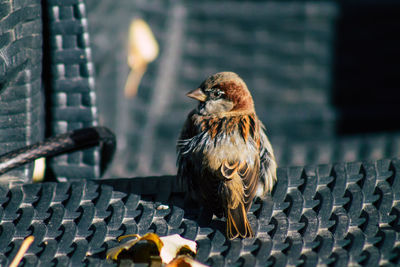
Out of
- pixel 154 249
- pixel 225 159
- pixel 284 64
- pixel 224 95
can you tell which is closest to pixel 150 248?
pixel 154 249

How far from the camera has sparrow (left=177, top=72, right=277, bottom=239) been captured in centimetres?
159

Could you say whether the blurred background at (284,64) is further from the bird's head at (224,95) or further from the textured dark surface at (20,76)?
the textured dark surface at (20,76)

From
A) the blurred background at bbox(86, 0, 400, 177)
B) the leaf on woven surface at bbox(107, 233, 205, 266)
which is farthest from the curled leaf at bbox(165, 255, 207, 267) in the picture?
the blurred background at bbox(86, 0, 400, 177)

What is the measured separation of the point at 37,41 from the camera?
1632 mm

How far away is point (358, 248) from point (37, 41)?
3.47ft

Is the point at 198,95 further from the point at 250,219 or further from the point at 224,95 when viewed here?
the point at 250,219

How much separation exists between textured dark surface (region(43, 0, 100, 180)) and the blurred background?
131cm

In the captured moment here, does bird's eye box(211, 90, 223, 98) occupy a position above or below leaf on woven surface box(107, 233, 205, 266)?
above

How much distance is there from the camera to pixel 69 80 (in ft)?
5.80

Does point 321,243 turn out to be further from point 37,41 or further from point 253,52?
point 253,52

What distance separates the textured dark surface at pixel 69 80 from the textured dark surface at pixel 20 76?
0.08 meters

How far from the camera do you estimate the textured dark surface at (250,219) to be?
1283mm

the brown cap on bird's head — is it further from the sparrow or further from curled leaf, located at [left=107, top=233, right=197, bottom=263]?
curled leaf, located at [left=107, top=233, right=197, bottom=263]

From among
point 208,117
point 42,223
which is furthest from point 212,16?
point 42,223
